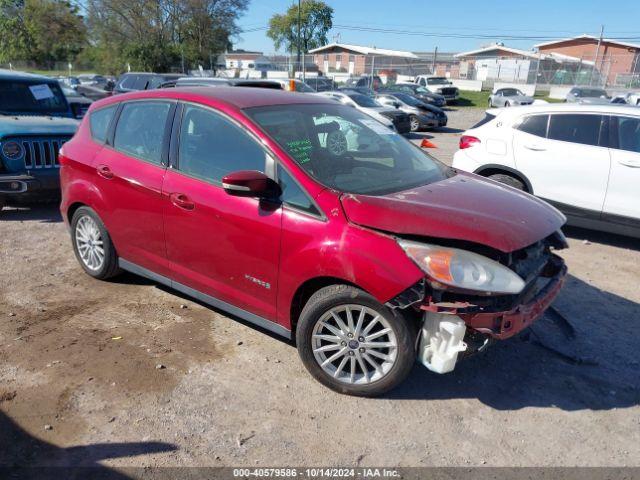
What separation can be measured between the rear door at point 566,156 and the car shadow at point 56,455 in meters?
5.31

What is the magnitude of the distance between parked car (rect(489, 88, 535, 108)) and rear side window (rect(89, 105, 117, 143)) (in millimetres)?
27142

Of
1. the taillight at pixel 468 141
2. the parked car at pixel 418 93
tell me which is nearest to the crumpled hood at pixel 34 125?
the taillight at pixel 468 141

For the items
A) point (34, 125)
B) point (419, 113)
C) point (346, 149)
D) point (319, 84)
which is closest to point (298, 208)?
point (346, 149)

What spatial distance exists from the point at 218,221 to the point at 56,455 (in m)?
1.63

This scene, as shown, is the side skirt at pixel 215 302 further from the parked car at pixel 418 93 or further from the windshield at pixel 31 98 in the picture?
the parked car at pixel 418 93

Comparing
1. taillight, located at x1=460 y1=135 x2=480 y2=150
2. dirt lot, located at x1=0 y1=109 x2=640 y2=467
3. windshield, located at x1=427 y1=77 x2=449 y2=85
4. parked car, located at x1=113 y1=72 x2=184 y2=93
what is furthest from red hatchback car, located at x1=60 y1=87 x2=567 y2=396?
windshield, located at x1=427 y1=77 x2=449 y2=85

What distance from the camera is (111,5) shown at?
4853 cm

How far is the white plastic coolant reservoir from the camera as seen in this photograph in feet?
9.29

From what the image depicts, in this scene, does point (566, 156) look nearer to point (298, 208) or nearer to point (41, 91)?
point (298, 208)

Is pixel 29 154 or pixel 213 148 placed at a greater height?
pixel 213 148

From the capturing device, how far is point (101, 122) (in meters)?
4.59

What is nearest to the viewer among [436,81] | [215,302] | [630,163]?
[215,302]

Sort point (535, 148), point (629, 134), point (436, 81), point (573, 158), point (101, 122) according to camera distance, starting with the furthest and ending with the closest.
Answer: point (436, 81) → point (535, 148) → point (573, 158) → point (629, 134) → point (101, 122)

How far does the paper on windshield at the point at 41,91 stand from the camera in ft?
26.9
